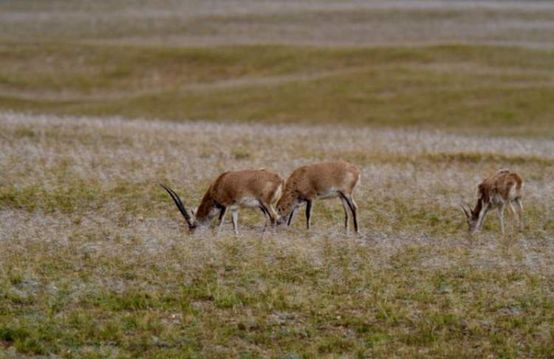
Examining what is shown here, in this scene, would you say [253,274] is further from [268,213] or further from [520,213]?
[520,213]

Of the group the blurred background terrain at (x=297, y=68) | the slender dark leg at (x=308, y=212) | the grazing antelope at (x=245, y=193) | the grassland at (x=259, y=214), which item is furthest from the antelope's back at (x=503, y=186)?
the blurred background terrain at (x=297, y=68)

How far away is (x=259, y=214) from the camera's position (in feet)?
69.9

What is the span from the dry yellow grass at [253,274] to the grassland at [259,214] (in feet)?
0.13

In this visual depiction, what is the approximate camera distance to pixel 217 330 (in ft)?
42.4

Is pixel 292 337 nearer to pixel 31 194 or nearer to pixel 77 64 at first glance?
pixel 31 194

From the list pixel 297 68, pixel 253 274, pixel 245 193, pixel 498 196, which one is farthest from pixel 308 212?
pixel 297 68

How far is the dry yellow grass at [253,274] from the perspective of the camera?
12.8m

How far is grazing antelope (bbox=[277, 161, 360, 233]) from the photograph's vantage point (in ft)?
63.8

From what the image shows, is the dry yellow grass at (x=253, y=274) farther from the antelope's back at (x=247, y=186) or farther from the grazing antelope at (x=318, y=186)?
the antelope's back at (x=247, y=186)

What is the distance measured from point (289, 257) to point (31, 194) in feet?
24.0

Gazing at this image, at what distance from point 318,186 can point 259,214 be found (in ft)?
7.18

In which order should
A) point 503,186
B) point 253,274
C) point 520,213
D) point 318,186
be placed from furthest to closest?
point 520,213, point 503,186, point 318,186, point 253,274

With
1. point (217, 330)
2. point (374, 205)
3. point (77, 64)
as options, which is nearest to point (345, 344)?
point (217, 330)

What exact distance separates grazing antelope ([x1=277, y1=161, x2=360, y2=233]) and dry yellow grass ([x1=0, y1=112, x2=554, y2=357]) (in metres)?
0.69
